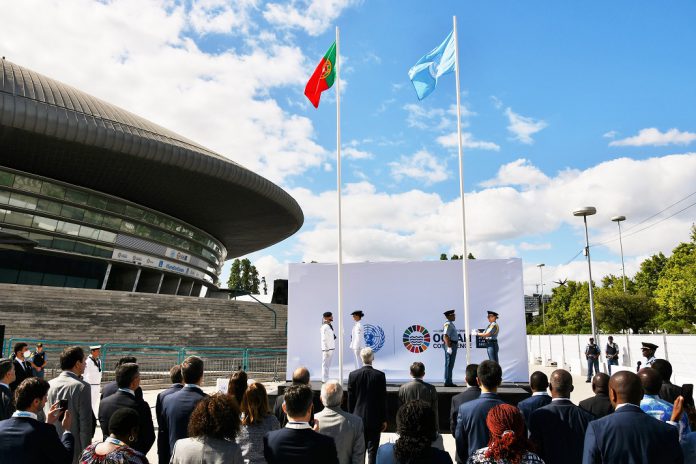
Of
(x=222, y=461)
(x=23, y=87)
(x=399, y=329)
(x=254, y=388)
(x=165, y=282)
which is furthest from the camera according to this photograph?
(x=165, y=282)

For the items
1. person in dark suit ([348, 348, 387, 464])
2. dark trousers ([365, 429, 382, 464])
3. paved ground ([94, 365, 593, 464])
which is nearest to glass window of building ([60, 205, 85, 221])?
paved ground ([94, 365, 593, 464])

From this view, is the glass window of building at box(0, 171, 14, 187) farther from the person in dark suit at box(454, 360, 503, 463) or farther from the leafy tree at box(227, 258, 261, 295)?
the leafy tree at box(227, 258, 261, 295)

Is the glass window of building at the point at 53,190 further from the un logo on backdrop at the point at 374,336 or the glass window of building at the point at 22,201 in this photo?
the un logo on backdrop at the point at 374,336

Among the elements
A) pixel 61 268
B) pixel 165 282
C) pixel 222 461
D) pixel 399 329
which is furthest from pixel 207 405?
pixel 165 282

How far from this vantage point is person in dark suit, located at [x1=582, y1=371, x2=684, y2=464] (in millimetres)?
3562

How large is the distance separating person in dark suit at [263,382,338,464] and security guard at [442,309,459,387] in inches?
364

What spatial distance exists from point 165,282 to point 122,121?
1672 centimetres

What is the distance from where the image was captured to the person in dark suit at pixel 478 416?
4.67 m

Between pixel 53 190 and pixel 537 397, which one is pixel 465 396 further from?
pixel 53 190

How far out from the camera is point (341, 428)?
4516mm

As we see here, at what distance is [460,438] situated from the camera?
4871 millimetres

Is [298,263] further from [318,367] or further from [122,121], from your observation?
[122,121]

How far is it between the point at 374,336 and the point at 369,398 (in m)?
7.19

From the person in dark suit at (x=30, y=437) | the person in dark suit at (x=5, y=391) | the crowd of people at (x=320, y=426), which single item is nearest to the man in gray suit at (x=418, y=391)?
the crowd of people at (x=320, y=426)
